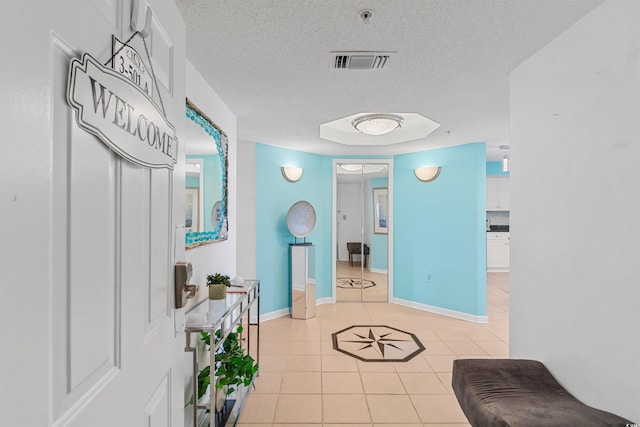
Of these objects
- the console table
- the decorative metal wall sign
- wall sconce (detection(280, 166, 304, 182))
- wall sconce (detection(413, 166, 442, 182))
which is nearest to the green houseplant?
the console table

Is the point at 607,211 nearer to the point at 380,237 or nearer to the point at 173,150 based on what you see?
the point at 173,150

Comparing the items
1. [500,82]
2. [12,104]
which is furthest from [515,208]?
[12,104]

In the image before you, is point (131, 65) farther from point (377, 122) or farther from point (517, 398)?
point (377, 122)

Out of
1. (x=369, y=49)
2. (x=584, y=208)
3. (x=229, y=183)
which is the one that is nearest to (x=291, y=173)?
(x=229, y=183)

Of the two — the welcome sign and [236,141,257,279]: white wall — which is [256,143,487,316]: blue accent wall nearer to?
[236,141,257,279]: white wall

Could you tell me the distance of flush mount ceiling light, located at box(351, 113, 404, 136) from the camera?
344 cm

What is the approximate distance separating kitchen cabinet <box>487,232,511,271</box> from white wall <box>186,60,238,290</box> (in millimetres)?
6179

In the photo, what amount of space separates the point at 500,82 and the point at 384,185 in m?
2.88

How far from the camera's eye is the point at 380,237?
5184 mm

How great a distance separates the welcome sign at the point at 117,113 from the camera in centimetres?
56

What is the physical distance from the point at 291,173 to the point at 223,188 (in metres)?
2.07

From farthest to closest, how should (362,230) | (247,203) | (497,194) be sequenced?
(497,194), (362,230), (247,203)

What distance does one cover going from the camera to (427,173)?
4.68 m

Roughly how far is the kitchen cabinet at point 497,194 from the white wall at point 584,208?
17.7ft
